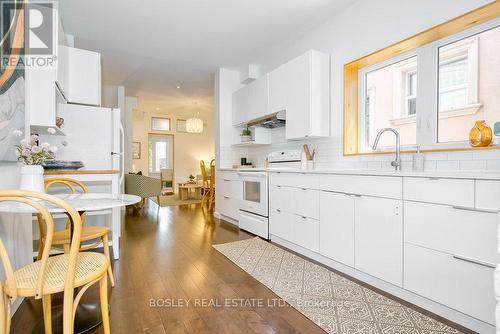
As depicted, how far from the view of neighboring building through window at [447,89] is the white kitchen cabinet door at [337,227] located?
2.87ft

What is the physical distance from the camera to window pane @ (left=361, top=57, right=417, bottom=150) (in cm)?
249

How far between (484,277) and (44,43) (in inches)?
143

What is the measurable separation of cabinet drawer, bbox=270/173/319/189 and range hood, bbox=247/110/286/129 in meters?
0.87

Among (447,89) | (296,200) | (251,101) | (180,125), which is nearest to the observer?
(447,89)

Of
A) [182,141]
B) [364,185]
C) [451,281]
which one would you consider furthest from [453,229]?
[182,141]

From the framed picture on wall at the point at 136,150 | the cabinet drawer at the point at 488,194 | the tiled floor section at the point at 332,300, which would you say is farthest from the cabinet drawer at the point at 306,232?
the framed picture on wall at the point at 136,150

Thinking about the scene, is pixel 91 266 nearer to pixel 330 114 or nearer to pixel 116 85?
pixel 330 114

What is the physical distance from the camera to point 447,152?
199 centimetres

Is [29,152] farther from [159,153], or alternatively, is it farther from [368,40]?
[159,153]

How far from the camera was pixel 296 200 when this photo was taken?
2744mm

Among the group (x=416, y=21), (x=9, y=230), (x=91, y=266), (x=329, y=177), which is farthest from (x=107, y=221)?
(x=416, y=21)

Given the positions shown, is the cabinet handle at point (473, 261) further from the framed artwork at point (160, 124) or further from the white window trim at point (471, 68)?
the framed artwork at point (160, 124)

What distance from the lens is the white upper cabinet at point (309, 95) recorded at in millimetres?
2973

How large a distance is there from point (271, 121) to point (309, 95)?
2.87 feet
